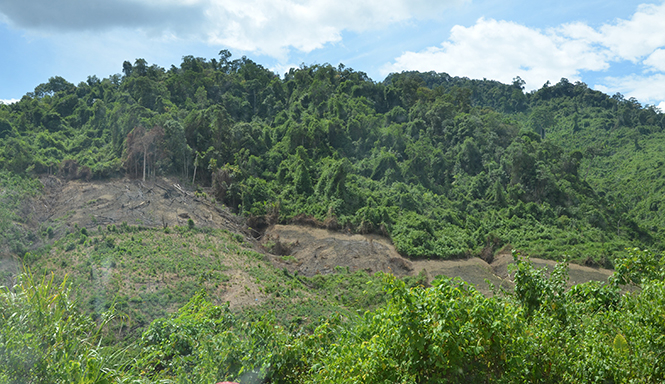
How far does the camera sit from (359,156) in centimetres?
4638

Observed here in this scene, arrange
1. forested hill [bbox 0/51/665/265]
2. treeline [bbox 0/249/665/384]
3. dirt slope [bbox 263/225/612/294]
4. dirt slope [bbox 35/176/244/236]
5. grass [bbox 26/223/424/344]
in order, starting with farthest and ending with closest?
forested hill [bbox 0/51/665/265] < dirt slope [bbox 263/225/612/294] < dirt slope [bbox 35/176/244/236] < grass [bbox 26/223/424/344] < treeline [bbox 0/249/665/384]

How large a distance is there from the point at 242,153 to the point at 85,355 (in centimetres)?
3570

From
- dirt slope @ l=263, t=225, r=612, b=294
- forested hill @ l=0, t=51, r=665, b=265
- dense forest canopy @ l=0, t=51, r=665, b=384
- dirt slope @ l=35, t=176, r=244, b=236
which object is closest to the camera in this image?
dense forest canopy @ l=0, t=51, r=665, b=384

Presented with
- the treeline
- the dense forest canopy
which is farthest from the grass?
the treeline

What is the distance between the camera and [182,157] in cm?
3647

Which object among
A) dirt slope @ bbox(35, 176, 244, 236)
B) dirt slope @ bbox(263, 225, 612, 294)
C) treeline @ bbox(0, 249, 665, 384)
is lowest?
dirt slope @ bbox(263, 225, 612, 294)

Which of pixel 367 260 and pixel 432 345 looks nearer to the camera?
pixel 432 345

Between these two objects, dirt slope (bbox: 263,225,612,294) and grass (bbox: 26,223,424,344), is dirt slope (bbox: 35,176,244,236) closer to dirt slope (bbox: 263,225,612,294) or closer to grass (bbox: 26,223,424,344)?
grass (bbox: 26,223,424,344)

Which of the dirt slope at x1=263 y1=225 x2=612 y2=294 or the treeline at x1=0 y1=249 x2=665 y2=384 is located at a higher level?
the treeline at x1=0 y1=249 x2=665 y2=384

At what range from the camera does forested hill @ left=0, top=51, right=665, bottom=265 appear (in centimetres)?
3497

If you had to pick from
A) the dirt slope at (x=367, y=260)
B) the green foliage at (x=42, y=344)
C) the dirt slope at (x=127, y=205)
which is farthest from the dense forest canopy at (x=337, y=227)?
the dirt slope at (x=127, y=205)

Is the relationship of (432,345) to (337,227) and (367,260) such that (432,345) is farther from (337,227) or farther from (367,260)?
(337,227)

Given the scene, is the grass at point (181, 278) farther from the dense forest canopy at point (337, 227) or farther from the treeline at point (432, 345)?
the treeline at point (432, 345)

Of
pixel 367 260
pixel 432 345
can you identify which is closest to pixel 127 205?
pixel 367 260
